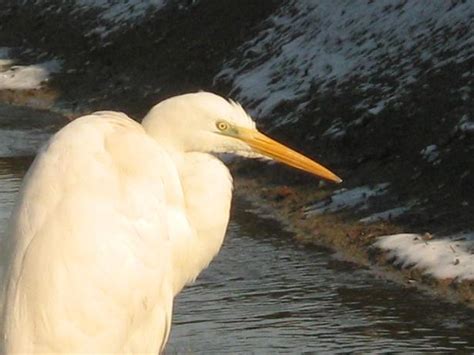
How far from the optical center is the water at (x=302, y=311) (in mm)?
10945

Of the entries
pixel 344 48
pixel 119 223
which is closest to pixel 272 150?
pixel 119 223

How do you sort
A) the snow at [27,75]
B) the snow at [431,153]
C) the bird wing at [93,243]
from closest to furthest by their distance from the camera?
the bird wing at [93,243], the snow at [431,153], the snow at [27,75]

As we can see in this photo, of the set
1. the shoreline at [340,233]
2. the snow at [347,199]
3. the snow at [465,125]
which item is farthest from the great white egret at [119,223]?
the snow at [465,125]

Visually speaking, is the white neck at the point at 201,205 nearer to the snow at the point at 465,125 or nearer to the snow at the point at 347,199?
the snow at the point at 347,199

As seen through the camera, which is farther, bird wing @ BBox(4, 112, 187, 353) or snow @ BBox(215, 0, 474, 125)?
snow @ BBox(215, 0, 474, 125)

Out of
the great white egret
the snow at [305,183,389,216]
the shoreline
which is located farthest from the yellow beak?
the snow at [305,183,389,216]

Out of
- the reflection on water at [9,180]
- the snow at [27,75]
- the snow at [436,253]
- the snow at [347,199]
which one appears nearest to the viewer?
the snow at [436,253]

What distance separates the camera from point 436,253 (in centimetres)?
1263

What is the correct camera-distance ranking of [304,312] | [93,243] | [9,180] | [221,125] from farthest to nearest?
[9,180], [304,312], [221,125], [93,243]

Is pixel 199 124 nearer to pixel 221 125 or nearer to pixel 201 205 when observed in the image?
pixel 221 125

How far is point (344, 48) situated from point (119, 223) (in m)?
11.9

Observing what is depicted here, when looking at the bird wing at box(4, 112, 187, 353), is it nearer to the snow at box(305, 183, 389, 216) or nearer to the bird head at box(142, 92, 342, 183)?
the bird head at box(142, 92, 342, 183)

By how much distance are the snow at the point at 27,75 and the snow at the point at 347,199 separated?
34.1ft

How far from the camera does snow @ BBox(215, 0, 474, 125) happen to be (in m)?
17.3
